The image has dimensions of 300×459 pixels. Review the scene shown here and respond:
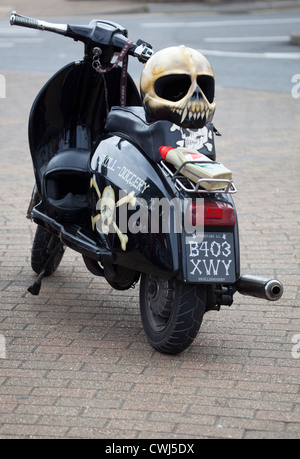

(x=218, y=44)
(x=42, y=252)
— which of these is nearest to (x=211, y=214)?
(x=42, y=252)

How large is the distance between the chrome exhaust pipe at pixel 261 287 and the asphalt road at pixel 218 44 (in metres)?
8.78

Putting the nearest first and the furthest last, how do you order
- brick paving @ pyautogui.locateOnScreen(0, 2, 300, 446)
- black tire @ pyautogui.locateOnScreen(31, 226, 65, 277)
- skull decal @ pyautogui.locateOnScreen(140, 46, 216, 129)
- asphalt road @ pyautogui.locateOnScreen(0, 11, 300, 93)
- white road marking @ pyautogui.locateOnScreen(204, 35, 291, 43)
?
1. brick paving @ pyautogui.locateOnScreen(0, 2, 300, 446)
2. skull decal @ pyautogui.locateOnScreen(140, 46, 216, 129)
3. black tire @ pyautogui.locateOnScreen(31, 226, 65, 277)
4. asphalt road @ pyautogui.locateOnScreen(0, 11, 300, 93)
5. white road marking @ pyautogui.locateOnScreen(204, 35, 291, 43)

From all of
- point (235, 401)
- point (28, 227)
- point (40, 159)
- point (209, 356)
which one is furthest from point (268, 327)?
point (28, 227)

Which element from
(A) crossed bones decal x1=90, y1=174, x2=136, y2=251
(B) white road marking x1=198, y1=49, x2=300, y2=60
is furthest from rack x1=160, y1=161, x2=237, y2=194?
(B) white road marking x1=198, y1=49, x2=300, y2=60

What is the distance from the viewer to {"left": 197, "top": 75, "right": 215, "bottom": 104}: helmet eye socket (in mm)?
4092

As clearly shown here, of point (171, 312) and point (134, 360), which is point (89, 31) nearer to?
point (171, 312)

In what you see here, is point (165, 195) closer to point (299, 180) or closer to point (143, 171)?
point (143, 171)

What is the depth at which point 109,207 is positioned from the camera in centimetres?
420

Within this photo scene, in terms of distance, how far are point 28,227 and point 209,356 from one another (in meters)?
2.65

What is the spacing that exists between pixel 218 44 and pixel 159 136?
13639 mm

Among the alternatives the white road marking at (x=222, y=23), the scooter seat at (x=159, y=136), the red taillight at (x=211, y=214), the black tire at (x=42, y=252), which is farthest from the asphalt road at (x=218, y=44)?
the red taillight at (x=211, y=214)

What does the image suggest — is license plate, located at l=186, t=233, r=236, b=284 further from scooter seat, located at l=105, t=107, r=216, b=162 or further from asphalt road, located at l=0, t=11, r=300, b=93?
asphalt road, located at l=0, t=11, r=300, b=93

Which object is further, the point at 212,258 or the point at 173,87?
the point at 173,87

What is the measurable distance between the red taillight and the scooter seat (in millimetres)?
361
